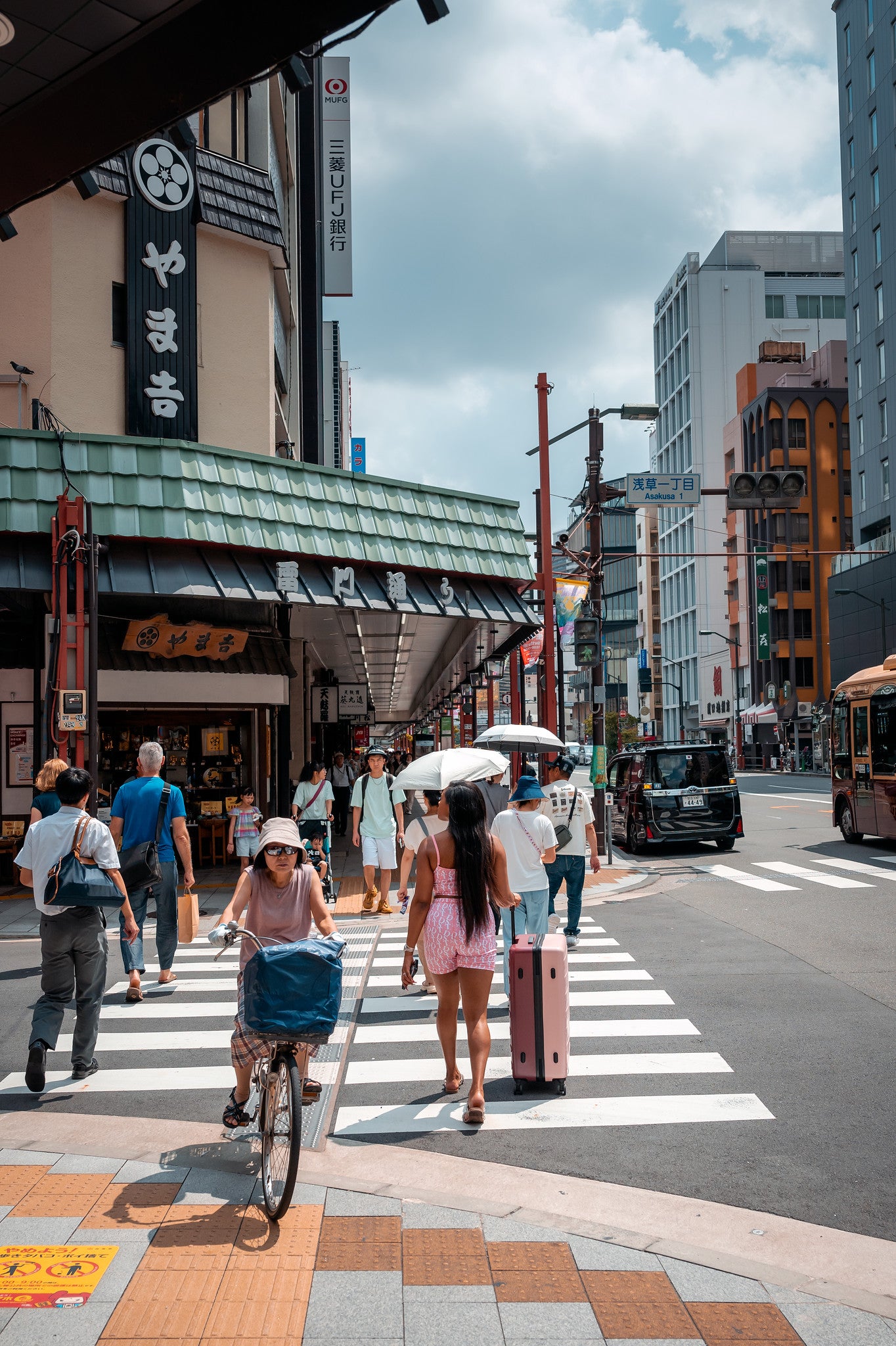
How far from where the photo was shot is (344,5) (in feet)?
13.5

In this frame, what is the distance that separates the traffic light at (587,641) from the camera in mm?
22656

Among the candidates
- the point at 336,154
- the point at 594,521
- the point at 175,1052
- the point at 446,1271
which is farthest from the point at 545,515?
the point at 336,154

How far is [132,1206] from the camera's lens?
5043 millimetres

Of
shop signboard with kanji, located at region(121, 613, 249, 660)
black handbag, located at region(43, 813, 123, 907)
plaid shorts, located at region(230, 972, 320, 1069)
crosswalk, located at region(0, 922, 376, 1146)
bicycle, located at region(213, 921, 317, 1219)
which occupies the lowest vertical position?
crosswalk, located at region(0, 922, 376, 1146)

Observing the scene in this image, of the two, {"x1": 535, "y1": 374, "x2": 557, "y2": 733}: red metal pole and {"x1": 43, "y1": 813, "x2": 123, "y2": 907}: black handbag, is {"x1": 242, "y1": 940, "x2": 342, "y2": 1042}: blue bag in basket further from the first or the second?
{"x1": 535, "y1": 374, "x2": 557, "y2": 733}: red metal pole

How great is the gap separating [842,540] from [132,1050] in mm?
89437

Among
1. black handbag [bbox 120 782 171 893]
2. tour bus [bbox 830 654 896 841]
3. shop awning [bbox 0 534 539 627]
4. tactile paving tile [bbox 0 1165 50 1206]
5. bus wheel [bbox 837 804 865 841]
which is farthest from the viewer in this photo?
bus wheel [bbox 837 804 865 841]

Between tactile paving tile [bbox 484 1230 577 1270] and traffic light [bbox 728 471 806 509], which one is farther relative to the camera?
traffic light [bbox 728 471 806 509]

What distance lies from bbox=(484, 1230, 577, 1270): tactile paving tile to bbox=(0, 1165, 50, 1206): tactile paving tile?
71.8 inches

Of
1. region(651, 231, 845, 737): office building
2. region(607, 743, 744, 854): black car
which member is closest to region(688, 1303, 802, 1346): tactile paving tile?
region(607, 743, 744, 854): black car

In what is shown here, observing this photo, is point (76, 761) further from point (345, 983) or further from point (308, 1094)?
point (308, 1094)

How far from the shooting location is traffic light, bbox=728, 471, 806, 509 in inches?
688

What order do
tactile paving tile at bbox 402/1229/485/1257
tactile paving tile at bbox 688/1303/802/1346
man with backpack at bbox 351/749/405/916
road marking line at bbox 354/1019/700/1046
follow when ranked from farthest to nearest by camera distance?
man with backpack at bbox 351/749/405/916 → road marking line at bbox 354/1019/700/1046 → tactile paving tile at bbox 402/1229/485/1257 → tactile paving tile at bbox 688/1303/802/1346

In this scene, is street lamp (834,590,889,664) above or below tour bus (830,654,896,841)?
above
